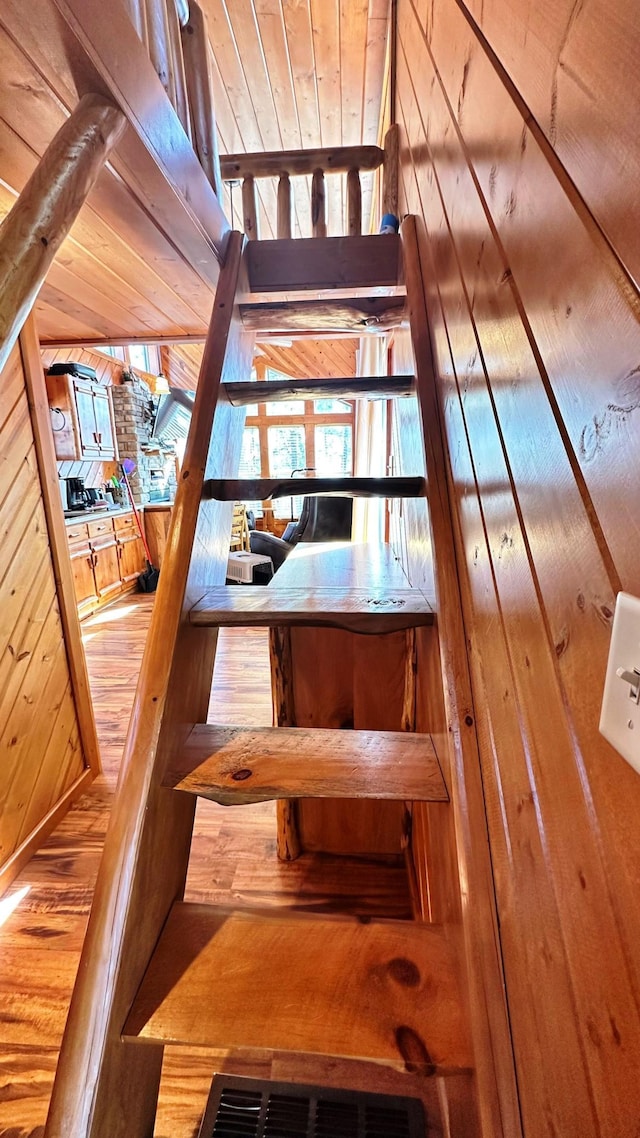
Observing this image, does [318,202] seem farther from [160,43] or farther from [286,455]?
[286,455]

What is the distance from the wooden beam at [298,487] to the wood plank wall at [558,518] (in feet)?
1.00

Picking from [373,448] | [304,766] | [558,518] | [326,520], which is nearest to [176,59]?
[558,518]

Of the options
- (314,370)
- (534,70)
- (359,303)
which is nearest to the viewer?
(534,70)

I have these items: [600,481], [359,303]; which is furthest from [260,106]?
[600,481]

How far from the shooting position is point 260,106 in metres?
2.91

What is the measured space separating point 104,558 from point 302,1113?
471 centimetres

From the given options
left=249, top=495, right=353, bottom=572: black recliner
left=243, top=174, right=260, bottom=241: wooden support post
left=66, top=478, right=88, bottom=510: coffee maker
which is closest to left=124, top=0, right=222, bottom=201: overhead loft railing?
left=243, top=174, right=260, bottom=241: wooden support post

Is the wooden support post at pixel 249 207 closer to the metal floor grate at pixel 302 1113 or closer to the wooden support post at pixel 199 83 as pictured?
the wooden support post at pixel 199 83

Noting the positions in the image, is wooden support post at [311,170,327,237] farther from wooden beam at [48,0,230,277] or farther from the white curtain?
the white curtain

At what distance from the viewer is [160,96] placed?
116 centimetres

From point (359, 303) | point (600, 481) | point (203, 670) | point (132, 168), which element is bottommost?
point (203, 670)

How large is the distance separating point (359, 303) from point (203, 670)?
58.0 inches

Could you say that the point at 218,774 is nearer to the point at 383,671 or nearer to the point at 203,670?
the point at 203,670

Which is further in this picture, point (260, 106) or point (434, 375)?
point (260, 106)
